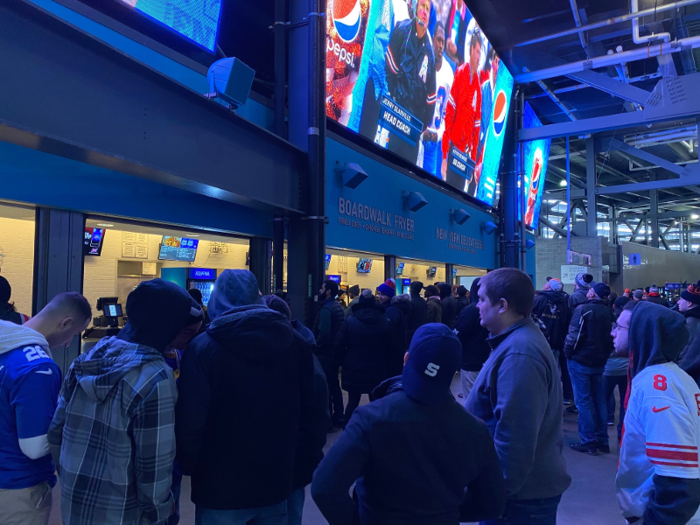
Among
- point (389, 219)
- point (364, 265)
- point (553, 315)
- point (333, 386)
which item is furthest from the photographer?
point (364, 265)

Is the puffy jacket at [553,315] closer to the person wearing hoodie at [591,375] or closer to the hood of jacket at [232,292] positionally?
the person wearing hoodie at [591,375]

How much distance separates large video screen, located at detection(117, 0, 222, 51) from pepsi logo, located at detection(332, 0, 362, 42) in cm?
205

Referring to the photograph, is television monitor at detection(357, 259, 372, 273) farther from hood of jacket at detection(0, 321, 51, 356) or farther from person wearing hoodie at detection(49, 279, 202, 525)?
person wearing hoodie at detection(49, 279, 202, 525)

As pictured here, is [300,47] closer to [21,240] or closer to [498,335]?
[21,240]

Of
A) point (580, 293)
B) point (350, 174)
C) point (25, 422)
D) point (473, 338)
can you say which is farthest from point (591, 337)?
point (25, 422)

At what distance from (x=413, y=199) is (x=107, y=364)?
26.4 feet

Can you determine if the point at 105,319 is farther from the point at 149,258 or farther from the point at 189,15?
the point at 189,15

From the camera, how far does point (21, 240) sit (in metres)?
4.11

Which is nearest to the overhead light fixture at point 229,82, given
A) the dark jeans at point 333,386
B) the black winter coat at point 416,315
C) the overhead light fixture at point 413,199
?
the dark jeans at point 333,386

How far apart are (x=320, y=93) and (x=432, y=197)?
5326 mm

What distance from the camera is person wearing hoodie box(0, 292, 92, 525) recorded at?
1702 mm

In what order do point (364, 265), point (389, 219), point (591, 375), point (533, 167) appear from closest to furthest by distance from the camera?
1. point (591, 375)
2. point (389, 219)
3. point (364, 265)
4. point (533, 167)

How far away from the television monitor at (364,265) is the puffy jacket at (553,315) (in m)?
5.63

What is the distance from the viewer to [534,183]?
1655 cm
